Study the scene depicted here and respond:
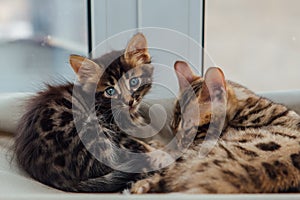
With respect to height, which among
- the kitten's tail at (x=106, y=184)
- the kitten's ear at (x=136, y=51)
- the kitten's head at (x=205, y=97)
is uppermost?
the kitten's ear at (x=136, y=51)

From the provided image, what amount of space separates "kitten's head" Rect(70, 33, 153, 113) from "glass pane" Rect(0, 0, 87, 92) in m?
0.66

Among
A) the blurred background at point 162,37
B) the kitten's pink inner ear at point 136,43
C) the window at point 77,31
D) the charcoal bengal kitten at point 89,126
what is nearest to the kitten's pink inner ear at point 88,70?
the charcoal bengal kitten at point 89,126

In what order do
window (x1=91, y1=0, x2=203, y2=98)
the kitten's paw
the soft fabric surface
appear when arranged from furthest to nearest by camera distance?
window (x1=91, y1=0, x2=203, y2=98), the kitten's paw, the soft fabric surface

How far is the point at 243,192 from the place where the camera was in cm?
106

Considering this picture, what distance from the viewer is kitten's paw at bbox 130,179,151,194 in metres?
1.16

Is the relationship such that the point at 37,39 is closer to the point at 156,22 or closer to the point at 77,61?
the point at 156,22

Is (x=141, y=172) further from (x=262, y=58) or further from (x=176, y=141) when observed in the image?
(x=262, y=58)

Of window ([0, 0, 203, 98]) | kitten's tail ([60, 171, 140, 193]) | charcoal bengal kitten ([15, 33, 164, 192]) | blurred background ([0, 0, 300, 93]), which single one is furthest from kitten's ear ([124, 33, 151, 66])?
blurred background ([0, 0, 300, 93])

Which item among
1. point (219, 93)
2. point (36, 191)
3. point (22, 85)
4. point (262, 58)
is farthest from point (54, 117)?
point (262, 58)

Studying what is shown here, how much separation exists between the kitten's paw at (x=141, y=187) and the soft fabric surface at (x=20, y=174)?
117 mm

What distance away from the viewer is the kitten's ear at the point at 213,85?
139 centimetres

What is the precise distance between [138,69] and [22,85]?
846 millimetres

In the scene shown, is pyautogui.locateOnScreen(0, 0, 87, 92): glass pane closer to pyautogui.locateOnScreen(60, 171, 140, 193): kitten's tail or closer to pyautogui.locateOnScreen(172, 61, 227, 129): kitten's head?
pyautogui.locateOnScreen(172, 61, 227, 129): kitten's head

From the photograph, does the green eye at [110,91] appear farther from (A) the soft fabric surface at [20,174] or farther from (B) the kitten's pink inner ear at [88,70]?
(A) the soft fabric surface at [20,174]
